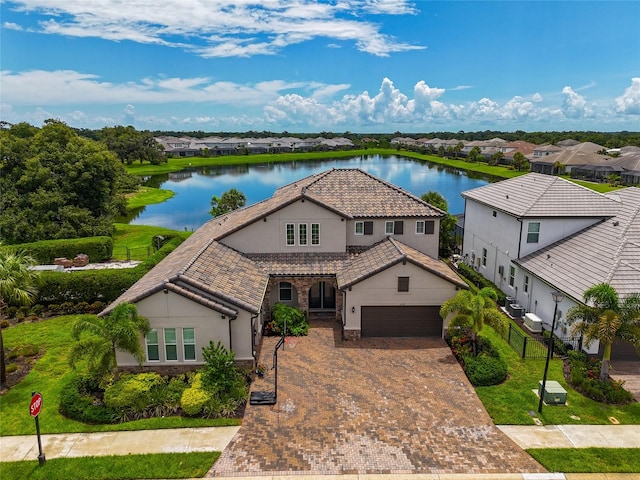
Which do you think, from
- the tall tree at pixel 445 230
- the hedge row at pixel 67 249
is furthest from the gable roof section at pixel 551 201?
the hedge row at pixel 67 249

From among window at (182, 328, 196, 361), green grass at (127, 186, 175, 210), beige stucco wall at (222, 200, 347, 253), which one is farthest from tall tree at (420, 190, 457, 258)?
green grass at (127, 186, 175, 210)

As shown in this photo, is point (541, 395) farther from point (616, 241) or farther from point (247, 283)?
point (247, 283)

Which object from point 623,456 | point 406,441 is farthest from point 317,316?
point 623,456

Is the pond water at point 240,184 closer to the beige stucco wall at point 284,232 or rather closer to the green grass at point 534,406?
the beige stucco wall at point 284,232

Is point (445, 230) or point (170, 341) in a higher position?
point (445, 230)

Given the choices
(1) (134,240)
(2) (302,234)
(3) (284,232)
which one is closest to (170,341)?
(3) (284,232)

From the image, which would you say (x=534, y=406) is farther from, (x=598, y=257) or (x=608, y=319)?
(x=598, y=257)
